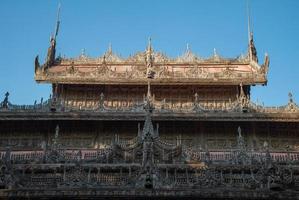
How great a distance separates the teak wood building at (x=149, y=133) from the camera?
16.4 m

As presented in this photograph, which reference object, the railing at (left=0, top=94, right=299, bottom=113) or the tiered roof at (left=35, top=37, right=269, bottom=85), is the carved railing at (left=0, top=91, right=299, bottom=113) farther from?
the tiered roof at (left=35, top=37, right=269, bottom=85)

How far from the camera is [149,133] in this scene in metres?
20.3

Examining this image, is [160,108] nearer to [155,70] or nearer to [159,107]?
[159,107]

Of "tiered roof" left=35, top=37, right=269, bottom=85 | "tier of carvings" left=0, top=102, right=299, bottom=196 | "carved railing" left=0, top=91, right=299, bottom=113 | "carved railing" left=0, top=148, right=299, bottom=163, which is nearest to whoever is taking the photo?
"tier of carvings" left=0, top=102, right=299, bottom=196

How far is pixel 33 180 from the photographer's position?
58.0ft

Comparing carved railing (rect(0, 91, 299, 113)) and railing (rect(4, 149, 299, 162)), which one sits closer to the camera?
railing (rect(4, 149, 299, 162))

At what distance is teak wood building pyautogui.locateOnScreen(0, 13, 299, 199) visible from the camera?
1644 centimetres

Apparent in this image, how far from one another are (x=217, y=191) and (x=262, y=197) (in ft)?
5.09

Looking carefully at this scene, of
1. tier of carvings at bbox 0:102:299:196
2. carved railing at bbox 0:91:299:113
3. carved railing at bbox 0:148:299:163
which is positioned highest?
carved railing at bbox 0:91:299:113

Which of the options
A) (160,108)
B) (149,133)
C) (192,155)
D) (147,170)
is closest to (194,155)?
(192,155)

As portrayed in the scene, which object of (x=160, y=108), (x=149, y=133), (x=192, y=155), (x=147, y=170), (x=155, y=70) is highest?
(x=155, y=70)

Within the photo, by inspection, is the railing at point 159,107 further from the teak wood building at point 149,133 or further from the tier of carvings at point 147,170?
the tier of carvings at point 147,170

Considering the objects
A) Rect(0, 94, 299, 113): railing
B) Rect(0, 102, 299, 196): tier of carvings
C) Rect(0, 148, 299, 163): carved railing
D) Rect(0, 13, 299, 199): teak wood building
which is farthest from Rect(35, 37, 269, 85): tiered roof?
Rect(0, 102, 299, 196): tier of carvings

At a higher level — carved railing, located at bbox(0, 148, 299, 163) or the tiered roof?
the tiered roof
